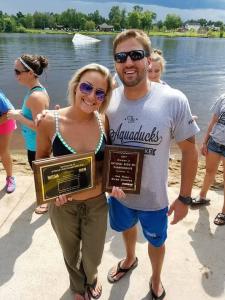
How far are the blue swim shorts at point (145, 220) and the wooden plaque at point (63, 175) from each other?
486mm

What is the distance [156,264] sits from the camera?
A: 267 cm

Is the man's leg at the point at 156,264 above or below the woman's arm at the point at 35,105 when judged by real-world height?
below

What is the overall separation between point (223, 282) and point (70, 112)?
2.15 m

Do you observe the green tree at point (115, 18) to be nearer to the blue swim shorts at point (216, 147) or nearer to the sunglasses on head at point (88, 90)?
the blue swim shorts at point (216, 147)

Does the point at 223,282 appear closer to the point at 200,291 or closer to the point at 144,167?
the point at 200,291

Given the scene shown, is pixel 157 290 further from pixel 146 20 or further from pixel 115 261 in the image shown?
pixel 146 20

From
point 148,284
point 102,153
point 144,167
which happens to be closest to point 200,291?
point 148,284

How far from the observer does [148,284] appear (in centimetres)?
289

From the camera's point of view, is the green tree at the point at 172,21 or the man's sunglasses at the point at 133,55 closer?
the man's sunglasses at the point at 133,55

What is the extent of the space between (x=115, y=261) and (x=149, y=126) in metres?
1.69

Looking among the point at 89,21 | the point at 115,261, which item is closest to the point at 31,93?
the point at 115,261

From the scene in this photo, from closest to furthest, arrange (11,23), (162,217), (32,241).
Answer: (162,217) → (32,241) → (11,23)

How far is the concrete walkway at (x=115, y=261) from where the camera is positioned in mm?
2805

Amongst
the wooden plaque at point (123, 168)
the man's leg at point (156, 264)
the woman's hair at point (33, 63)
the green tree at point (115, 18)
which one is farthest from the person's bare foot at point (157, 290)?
the green tree at point (115, 18)
